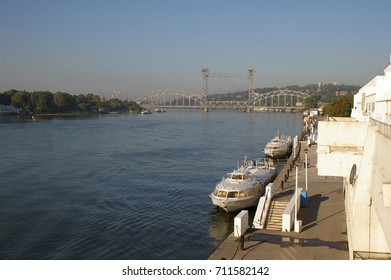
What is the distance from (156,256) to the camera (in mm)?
8789

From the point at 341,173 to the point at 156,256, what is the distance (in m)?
4.37

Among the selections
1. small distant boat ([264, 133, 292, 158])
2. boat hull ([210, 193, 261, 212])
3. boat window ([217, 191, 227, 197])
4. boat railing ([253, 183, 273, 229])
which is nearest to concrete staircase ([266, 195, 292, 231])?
boat railing ([253, 183, 273, 229])

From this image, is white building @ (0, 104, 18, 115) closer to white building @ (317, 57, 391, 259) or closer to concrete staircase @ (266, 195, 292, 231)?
concrete staircase @ (266, 195, 292, 231)

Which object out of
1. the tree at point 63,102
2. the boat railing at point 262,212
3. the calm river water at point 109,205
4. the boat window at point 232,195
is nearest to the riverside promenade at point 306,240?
the boat railing at point 262,212

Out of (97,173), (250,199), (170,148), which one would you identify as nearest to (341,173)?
(250,199)

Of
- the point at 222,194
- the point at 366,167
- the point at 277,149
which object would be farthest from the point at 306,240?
the point at 277,149

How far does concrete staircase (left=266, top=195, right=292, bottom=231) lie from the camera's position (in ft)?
27.0

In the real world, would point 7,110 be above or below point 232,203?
above

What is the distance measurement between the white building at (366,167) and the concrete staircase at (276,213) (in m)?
2.14

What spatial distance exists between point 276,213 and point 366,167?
3.88 metres

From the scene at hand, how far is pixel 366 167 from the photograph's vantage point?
5230 mm

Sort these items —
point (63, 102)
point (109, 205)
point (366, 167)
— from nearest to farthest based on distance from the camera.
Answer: point (366, 167) < point (109, 205) < point (63, 102)

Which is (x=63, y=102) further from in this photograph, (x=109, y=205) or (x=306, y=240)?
(x=306, y=240)

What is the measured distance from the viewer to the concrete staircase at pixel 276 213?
27.0 feet
